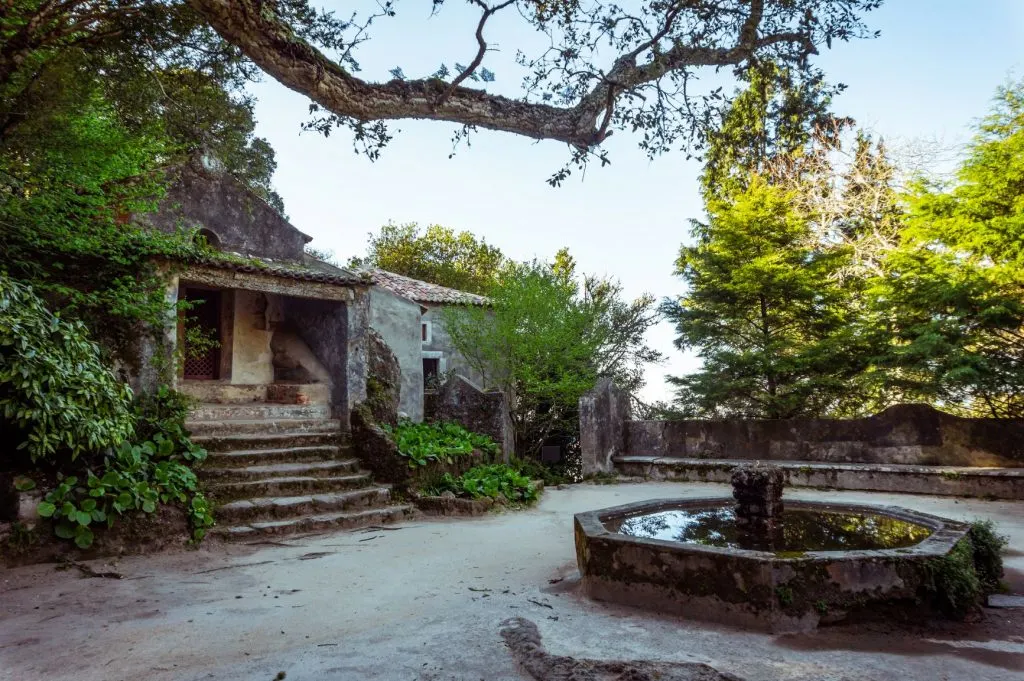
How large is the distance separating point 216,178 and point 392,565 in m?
9.34

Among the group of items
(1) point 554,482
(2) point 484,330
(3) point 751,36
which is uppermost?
(3) point 751,36

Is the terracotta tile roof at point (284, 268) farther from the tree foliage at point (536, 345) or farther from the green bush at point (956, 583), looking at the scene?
the green bush at point (956, 583)

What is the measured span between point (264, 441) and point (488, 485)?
3422 mm

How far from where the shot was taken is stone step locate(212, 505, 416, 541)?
692cm

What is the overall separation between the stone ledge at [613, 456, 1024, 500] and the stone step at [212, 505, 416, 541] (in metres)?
5.62

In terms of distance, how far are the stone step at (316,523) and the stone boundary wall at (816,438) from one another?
5095 mm

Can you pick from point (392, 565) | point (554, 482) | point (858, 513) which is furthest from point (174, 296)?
point (858, 513)

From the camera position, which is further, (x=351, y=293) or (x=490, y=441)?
(x=490, y=441)

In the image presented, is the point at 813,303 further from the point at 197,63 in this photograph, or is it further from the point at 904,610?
the point at 197,63

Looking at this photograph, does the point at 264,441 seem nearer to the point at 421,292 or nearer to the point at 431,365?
the point at 431,365

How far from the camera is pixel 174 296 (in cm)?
890

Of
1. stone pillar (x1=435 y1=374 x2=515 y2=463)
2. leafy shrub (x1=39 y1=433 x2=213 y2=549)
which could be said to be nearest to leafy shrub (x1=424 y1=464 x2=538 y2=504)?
stone pillar (x1=435 y1=374 x2=515 y2=463)

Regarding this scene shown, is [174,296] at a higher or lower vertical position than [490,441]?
higher

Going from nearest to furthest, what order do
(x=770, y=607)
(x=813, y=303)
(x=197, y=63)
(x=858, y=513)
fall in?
(x=770, y=607) < (x=858, y=513) < (x=197, y=63) < (x=813, y=303)
